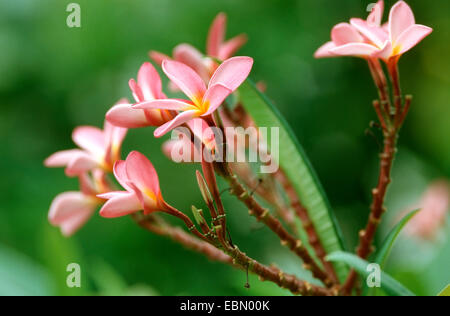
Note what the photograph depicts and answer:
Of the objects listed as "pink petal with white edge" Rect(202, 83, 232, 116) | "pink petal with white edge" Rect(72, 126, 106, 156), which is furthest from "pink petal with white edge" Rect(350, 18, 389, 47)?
"pink petal with white edge" Rect(72, 126, 106, 156)

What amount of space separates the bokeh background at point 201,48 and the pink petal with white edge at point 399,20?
0.90m

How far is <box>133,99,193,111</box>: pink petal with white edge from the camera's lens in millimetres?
281

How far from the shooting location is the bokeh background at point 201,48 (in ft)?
4.16

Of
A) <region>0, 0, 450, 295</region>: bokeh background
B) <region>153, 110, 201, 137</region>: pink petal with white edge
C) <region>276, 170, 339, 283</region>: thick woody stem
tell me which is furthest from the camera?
<region>0, 0, 450, 295</region>: bokeh background

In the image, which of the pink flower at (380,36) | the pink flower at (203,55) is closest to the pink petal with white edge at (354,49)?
the pink flower at (380,36)

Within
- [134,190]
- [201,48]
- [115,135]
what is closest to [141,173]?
[134,190]

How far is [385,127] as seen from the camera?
0.36 m

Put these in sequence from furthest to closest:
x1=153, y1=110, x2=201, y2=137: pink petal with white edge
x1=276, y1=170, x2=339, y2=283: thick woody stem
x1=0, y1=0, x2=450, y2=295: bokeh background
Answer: x1=0, y1=0, x2=450, y2=295: bokeh background → x1=276, y1=170, x2=339, y2=283: thick woody stem → x1=153, y1=110, x2=201, y2=137: pink petal with white edge

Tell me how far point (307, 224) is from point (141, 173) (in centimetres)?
16

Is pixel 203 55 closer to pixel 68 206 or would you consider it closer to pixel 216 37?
pixel 216 37

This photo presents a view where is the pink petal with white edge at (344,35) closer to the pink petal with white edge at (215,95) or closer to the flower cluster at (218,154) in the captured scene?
the flower cluster at (218,154)

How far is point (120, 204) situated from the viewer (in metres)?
0.30

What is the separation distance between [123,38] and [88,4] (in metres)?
0.13

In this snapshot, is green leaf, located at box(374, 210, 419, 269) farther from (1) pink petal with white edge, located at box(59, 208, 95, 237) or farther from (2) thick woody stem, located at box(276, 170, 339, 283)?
(1) pink petal with white edge, located at box(59, 208, 95, 237)
